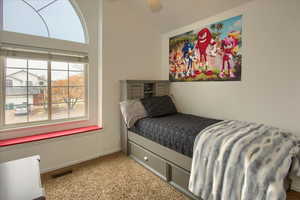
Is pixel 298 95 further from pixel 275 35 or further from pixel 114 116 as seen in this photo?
pixel 114 116

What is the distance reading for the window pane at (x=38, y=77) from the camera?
93.0 inches

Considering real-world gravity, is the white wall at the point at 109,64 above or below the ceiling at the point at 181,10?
below

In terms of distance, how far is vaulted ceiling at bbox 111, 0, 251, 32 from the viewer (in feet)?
7.87

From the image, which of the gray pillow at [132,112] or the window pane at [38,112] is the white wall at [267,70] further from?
the window pane at [38,112]

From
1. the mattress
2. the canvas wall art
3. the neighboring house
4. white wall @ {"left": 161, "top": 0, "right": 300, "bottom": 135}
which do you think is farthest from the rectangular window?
white wall @ {"left": 161, "top": 0, "right": 300, "bottom": 135}

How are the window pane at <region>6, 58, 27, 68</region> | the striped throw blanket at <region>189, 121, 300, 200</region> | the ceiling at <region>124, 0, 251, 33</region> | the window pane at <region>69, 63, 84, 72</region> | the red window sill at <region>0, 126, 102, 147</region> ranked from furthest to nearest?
the window pane at <region>69, 63, 84, 72</region>, the ceiling at <region>124, 0, 251, 33</region>, the window pane at <region>6, 58, 27, 68</region>, the red window sill at <region>0, 126, 102, 147</region>, the striped throw blanket at <region>189, 121, 300, 200</region>

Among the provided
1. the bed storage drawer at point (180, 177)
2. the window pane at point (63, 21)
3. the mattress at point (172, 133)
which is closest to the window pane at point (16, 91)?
the window pane at point (63, 21)

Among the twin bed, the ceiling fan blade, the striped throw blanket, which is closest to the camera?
the striped throw blanket

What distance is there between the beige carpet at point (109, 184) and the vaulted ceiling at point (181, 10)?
8.54ft

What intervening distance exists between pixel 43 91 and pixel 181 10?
8.52ft

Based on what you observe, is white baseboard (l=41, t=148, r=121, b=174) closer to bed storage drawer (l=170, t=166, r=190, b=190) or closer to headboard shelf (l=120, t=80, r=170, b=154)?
headboard shelf (l=120, t=80, r=170, b=154)

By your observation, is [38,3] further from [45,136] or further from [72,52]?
[45,136]

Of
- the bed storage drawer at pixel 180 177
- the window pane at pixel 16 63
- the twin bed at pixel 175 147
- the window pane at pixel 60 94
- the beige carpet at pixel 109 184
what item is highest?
the window pane at pixel 16 63

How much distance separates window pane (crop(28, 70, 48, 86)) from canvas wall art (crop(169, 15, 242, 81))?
7.39 feet
